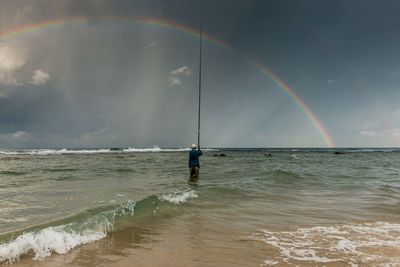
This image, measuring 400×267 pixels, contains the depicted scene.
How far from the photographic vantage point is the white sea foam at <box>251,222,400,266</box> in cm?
589

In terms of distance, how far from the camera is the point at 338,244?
682 centimetres

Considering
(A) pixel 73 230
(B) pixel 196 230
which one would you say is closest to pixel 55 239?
(A) pixel 73 230

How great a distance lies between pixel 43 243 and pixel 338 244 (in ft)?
20.0

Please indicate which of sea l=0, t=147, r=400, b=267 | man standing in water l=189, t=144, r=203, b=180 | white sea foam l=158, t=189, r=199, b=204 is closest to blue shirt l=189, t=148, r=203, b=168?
man standing in water l=189, t=144, r=203, b=180

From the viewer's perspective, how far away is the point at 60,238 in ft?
21.7

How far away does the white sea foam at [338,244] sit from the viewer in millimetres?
5887

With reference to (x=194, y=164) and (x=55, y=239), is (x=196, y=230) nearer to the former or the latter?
(x=55, y=239)

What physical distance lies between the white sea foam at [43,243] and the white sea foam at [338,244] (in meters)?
3.90

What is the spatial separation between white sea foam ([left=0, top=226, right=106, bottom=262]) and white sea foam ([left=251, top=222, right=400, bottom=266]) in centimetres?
390

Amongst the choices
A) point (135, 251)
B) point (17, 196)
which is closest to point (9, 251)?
point (135, 251)

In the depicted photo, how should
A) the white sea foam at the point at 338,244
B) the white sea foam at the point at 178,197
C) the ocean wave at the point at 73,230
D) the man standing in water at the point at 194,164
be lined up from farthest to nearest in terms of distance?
the man standing in water at the point at 194,164, the white sea foam at the point at 178,197, the ocean wave at the point at 73,230, the white sea foam at the point at 338,244

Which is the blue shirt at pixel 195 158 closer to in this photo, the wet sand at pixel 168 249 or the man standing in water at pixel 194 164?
the man standing in water at pixel 194 164

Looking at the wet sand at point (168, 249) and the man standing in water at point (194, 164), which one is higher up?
the man standing in water at point (194, 164)

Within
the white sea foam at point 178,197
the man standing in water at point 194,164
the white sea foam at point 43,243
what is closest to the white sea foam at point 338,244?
the white sea foam at point 43,243
